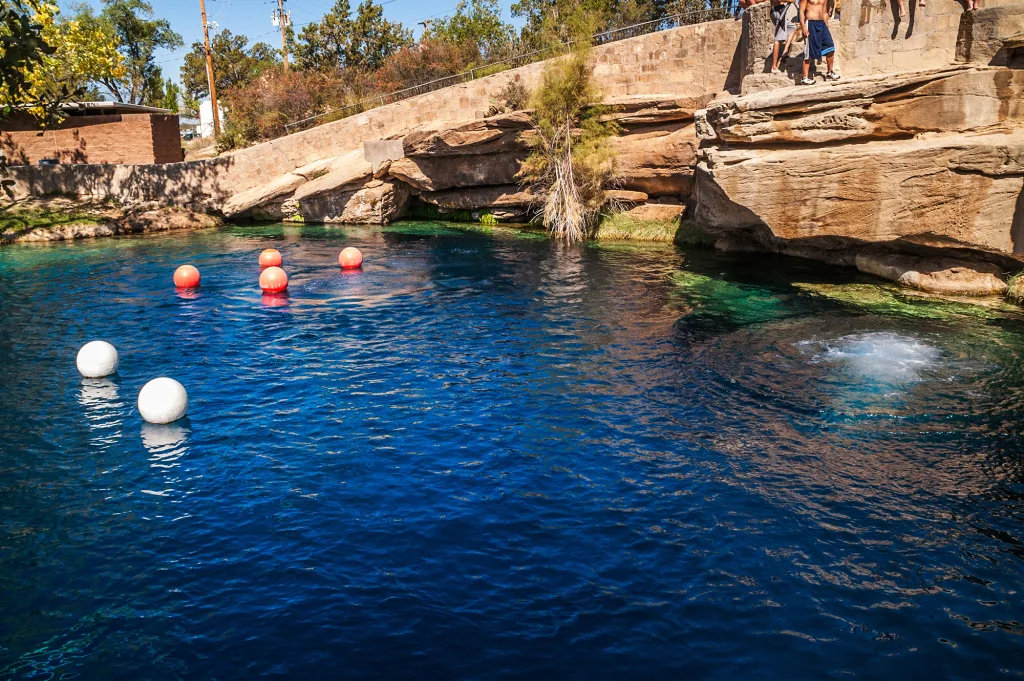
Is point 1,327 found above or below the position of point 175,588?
above

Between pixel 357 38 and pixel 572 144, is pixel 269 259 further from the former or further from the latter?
pixel 357 38

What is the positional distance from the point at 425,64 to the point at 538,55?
11296 mm

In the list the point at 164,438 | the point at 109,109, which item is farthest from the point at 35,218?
the point at 164,438

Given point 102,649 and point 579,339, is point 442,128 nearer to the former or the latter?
point 579,339

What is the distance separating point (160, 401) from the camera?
→ 439 inches

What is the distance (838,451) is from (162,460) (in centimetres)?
907

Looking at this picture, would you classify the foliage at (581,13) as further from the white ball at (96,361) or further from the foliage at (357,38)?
A: the white ball at (96,361)

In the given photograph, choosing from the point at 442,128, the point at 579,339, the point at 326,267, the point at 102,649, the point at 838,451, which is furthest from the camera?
the point at 442,128

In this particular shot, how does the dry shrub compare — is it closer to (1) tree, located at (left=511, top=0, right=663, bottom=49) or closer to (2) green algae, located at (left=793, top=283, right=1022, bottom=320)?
(1) tree, located at (left=511, top=0, right=663, bottom=49)

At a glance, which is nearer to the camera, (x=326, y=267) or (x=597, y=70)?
(x=326, y=267)

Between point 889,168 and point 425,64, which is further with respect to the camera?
point 425,64

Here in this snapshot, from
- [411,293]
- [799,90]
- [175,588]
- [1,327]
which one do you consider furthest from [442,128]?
[175,588]

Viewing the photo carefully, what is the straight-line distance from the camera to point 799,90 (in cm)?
1780

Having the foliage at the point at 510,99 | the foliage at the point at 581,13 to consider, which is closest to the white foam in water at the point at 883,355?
the foliage at the point at 510,99
